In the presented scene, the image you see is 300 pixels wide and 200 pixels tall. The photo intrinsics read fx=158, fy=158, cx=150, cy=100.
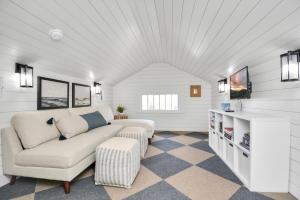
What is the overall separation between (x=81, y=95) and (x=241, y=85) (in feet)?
10.8

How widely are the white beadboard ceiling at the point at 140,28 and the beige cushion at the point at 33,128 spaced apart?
0.77 meters

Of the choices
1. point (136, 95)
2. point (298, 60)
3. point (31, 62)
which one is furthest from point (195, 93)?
point (31, 62)

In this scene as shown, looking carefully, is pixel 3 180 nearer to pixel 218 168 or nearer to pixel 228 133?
pixel 218 168

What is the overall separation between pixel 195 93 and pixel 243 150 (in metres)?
3.24

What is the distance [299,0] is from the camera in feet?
3.59

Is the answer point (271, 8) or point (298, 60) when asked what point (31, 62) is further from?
point (298, 60)

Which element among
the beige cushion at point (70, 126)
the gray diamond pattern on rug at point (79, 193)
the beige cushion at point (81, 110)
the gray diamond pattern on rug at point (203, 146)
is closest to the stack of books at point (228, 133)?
the gray diamond pattern on rug at point (203, 146)

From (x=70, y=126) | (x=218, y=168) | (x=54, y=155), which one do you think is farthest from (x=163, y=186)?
(x=70, y=126)

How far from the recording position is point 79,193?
1.79m

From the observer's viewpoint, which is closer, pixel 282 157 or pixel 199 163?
pixel 282 157

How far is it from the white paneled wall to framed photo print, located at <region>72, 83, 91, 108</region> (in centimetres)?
169

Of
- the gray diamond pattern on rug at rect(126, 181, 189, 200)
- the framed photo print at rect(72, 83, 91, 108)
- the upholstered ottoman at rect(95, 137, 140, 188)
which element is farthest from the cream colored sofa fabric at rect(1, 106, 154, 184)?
the framed photo print at rect(72, 83, 91, 108)

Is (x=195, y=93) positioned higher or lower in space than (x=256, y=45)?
lower

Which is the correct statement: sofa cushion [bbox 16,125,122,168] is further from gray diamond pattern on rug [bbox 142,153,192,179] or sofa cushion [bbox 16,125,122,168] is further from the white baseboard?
gray diamond pattern on rug [bbox 142,153,192,179]
